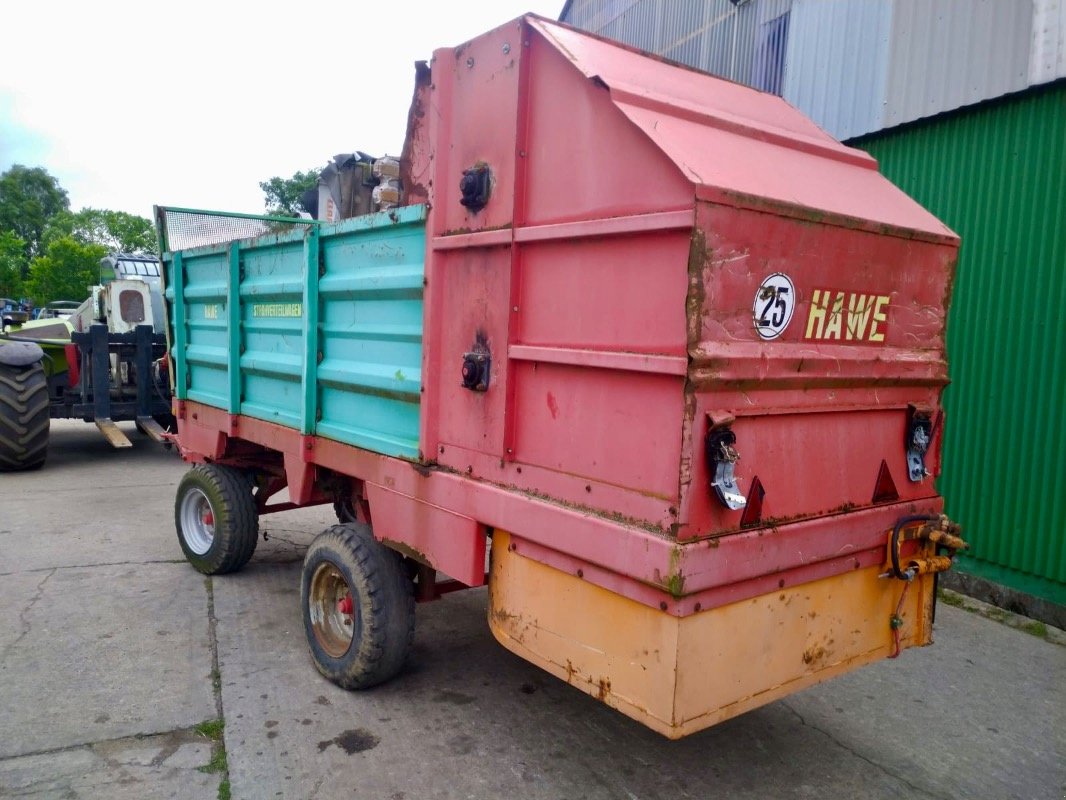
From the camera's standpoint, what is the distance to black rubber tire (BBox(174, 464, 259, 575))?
197 inches

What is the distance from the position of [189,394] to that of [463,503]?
10.9 feet

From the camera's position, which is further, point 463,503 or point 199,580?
point 199,580

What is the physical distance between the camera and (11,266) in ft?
149

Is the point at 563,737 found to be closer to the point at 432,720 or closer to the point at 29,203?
the point at 432,720

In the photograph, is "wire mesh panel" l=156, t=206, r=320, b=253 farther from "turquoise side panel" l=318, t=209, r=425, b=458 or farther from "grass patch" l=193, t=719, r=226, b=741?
"grass patch" l=193, t=719, r=226, b=741

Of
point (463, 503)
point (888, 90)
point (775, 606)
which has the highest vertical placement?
point (888, 90)

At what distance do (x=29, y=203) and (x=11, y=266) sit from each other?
15090 millimetres

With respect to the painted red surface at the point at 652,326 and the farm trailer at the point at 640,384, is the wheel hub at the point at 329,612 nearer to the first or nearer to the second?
the farm trailer at the point at 640,384

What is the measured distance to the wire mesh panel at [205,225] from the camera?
5.48 metres

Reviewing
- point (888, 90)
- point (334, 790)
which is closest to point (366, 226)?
point (334, 790)

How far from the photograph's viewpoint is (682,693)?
2.27 m

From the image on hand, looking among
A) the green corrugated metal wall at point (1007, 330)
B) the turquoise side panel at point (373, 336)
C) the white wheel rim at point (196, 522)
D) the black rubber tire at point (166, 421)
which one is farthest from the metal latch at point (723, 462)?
the black rubber tire at point (166, 421)

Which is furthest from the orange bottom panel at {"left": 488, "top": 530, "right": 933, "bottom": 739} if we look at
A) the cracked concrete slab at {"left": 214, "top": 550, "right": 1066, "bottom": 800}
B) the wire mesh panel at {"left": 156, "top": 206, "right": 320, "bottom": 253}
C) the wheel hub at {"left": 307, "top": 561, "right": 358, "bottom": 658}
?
the wire mesh panel at {"left": 156, "top": 206, "right": 320, "bottom": 253}

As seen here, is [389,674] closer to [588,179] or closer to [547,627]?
[547,627]
